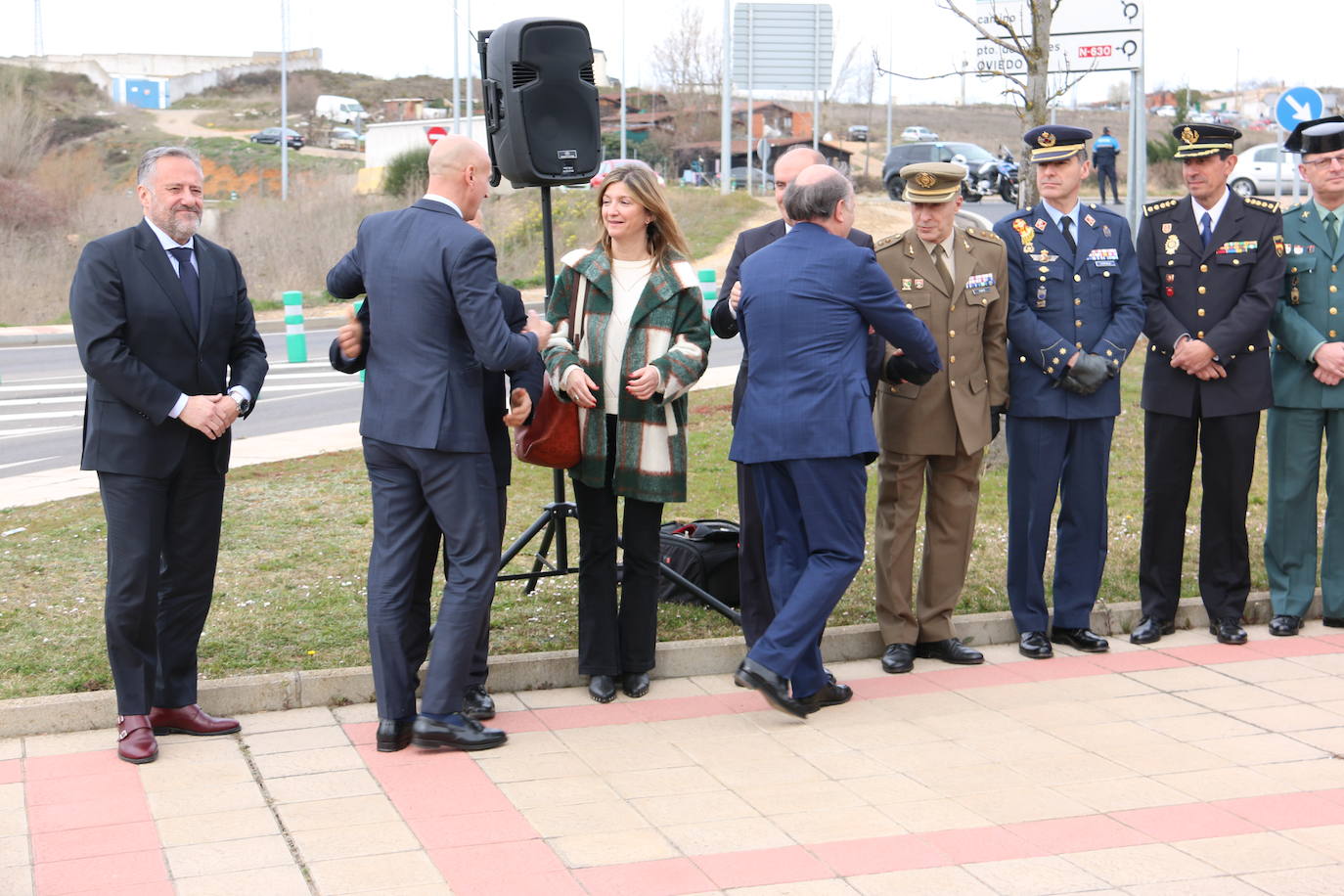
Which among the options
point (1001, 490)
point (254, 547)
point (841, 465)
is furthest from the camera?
point (1001, 490)

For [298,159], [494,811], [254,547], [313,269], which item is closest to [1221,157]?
[494,811]

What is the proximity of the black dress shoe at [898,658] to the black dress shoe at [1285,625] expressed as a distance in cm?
181

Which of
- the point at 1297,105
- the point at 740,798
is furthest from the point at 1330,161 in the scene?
the point at 1297,105

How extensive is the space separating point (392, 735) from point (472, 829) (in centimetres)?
85

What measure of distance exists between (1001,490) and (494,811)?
592 cm

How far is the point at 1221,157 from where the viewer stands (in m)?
6.76

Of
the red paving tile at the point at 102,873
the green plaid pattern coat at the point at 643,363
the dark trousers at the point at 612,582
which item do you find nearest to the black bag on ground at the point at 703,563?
the dark trousers at the point at 612,582

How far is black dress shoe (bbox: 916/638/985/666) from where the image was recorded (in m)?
6.53

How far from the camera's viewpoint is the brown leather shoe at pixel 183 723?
18.0 feet

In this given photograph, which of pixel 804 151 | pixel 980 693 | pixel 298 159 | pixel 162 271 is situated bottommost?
pixel 980 693

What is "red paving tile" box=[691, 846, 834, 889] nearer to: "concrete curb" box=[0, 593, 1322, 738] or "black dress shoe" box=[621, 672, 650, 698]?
"black dress shoe" box=[621, 672, 650, 698]

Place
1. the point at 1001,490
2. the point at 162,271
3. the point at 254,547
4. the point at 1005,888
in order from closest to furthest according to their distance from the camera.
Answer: the point at 1005,888, the point at 162,271, the point at 254,547, the point at 1001,490

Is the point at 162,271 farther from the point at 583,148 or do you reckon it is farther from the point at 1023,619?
the point at 1023,619

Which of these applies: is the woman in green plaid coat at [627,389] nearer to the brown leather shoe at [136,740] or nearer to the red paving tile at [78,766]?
the brown leather shoe at [136,740]
